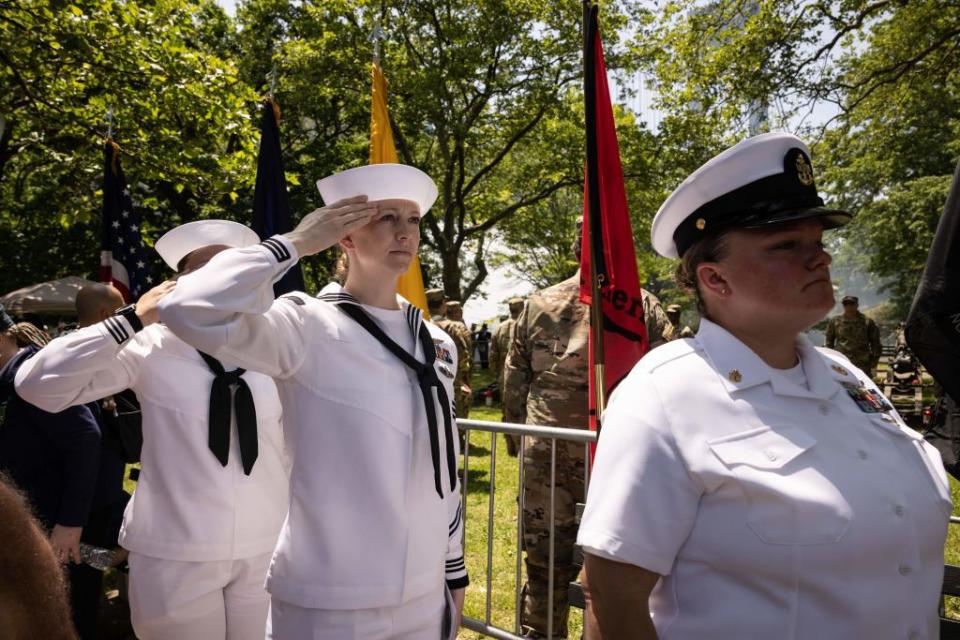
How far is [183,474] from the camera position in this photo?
2.88 meters

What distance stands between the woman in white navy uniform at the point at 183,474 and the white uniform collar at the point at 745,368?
200 cm

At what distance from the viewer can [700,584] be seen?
5.11 ft

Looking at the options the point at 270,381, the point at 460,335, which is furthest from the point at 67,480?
the point at 460,335

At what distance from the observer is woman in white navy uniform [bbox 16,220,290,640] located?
2754 millimetres

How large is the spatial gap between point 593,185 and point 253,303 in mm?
2032

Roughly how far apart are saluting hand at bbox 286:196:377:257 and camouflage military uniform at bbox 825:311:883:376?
12546mm

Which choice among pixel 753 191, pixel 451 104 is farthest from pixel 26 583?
pixel 451 104

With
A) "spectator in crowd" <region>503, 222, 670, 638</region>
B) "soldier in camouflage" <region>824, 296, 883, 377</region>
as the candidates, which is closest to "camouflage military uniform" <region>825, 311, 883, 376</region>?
"soldier in camouflage" <region>824, 296, 883, 377</region>

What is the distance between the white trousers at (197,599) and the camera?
273 centimetres

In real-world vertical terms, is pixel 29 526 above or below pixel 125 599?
above

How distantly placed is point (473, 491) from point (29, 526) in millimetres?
7809

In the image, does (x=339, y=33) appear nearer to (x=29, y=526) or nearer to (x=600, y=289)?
(x=600, y=289)

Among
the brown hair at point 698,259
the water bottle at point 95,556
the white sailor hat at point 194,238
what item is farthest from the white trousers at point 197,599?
the brown hair at point 698,259

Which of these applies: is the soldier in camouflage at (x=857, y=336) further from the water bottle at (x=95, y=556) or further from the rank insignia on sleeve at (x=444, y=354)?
the water bottle at (x=95, y=556)
